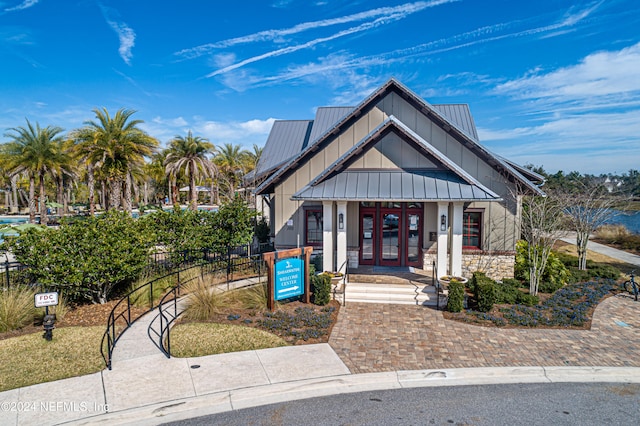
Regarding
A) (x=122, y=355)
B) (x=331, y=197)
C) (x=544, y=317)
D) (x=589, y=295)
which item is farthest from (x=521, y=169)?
(x=122, y=355)

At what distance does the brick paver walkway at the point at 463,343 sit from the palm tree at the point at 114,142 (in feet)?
72.5

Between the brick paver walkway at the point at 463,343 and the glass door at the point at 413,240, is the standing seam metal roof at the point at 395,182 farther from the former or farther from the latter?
the brick paver walkway at the point at 463,343

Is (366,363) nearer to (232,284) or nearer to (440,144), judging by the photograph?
(232,284)

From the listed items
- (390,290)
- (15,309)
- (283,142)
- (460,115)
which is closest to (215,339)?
(15,309)

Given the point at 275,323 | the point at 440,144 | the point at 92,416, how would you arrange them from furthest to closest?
1. the point at 440,144
2. the point at 275,323
3. the point at 92,416

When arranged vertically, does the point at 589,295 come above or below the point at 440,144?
below

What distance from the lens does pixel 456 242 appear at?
13680 mm

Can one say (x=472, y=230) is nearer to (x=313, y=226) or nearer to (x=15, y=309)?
(x=313, y=226)

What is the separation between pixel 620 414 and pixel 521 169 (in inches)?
454

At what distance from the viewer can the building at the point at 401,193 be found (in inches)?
543

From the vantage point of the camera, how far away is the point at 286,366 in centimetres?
847

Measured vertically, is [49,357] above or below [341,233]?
below

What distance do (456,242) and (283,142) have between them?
13977 mm

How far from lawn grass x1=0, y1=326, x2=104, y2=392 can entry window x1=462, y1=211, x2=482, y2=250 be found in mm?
13405
